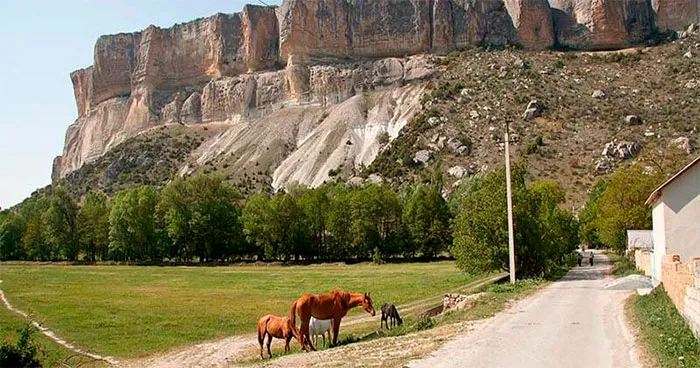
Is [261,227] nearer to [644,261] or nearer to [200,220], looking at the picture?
[200,220]

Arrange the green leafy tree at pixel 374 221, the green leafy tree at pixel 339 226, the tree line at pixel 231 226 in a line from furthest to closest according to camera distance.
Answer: the green leafy tree at pixel 339 226 → the tree line at pixel 231 226 → the green leafy tree at pixel 374 221

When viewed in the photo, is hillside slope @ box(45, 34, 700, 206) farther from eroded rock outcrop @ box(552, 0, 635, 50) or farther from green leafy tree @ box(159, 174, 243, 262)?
green leafy tree @ box(159, 174, 243, 262)

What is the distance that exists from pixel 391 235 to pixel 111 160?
92831mm

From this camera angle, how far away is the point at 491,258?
3469 cm

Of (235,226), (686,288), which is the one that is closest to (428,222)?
(235,226)

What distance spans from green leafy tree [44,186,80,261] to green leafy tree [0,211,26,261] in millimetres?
8046

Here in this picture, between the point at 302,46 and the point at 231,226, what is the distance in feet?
282

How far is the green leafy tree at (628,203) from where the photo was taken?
52.2 meters

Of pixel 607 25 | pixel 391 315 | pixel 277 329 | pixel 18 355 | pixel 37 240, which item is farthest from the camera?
pixel 607 25

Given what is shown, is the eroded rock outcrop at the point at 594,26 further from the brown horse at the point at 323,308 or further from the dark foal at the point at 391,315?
the brown horse at the point at 323,308

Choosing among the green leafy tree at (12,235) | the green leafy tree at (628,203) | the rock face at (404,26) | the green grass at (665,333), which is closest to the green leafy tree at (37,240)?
the green leafy tree at (12,235)

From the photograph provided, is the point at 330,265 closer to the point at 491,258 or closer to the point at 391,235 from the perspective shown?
the point at 391,235

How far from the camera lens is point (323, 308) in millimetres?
18547

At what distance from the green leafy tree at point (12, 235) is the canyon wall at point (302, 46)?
68826 millimetres
